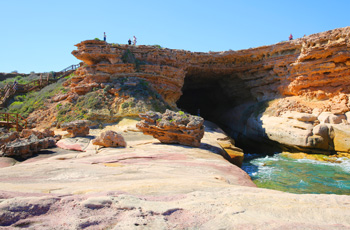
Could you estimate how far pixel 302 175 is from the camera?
1149 cm

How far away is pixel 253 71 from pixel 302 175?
14.0 m

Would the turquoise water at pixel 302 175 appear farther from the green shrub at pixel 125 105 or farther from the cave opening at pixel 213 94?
the cave opening at pixel 213 94

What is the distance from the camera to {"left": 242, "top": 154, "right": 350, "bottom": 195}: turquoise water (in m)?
9.56

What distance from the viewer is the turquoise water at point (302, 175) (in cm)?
956

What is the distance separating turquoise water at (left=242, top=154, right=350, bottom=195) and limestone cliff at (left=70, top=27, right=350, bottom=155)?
2.59m

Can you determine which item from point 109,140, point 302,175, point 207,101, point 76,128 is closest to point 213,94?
point 207,101

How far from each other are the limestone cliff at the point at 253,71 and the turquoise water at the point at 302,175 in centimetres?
259

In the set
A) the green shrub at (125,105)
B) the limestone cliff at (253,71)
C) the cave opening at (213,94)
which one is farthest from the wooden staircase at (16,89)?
the cave opening at (213,94)

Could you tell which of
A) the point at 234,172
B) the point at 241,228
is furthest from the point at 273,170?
the point at 241,228

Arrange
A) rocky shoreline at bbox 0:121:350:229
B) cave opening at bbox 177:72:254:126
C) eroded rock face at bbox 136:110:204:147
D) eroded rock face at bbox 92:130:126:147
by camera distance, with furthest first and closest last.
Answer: cave opening at bbox 177:72:254:126 < eroded rock face at bbox 136:110:204:147 < eroded rock face at bbox 92:130:126:147 < rocky shoreline at bbox 0:121:350:229

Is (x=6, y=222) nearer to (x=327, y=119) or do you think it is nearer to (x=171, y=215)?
(x=171, y=215)

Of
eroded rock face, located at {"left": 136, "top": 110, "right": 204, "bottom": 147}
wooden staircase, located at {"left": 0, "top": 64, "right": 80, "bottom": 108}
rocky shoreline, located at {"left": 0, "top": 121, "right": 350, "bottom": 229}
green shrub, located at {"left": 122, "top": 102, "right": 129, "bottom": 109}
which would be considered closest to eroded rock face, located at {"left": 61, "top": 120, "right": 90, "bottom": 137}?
eroded rock face, located at {"left": 136, "top": 110, "right": 204, "bottom": 147}

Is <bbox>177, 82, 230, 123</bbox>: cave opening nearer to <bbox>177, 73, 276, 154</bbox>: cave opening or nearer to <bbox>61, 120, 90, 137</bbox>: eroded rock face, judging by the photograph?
<bbox>177, 73, 276, 154</bbox>: cave opening

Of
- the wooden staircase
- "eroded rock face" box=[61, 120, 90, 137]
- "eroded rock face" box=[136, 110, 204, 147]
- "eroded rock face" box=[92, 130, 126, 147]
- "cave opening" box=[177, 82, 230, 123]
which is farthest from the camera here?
"cave opening" box=[177, 82, 230, 123]
